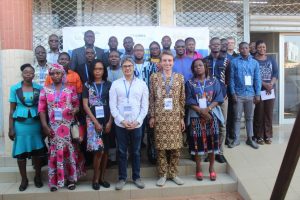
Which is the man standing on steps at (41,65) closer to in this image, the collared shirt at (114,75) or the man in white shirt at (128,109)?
the collared shirt at (114,75)

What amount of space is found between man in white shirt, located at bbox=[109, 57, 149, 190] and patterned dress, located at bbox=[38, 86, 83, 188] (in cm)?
54

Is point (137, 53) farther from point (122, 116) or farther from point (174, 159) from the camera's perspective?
point (174, 159)

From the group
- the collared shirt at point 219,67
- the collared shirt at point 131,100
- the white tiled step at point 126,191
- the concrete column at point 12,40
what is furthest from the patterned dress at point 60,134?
the collared shirt at point 219,67

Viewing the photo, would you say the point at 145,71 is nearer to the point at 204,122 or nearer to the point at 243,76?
the point at 204,122

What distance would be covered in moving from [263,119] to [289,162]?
4248 millimetres

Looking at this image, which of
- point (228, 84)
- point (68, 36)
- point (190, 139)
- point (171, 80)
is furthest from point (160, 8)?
point (190, 139)

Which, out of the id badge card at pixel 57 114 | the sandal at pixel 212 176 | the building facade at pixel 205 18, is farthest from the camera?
the building facade at pixel 205 18

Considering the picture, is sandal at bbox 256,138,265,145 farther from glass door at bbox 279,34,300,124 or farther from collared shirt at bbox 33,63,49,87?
collared shirt at bbox 33,63,49,87

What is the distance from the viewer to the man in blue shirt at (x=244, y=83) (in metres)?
4.84

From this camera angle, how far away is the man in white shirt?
384 cm

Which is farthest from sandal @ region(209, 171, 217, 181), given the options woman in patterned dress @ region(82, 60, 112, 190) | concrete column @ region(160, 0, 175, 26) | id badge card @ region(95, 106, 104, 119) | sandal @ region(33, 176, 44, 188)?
concrete column @ region(160, 0, 175, 26)

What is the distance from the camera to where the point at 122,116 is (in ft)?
12.6

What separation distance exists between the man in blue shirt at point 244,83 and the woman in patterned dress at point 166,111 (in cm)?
121

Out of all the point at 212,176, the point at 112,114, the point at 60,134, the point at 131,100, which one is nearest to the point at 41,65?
the point at 60,134
